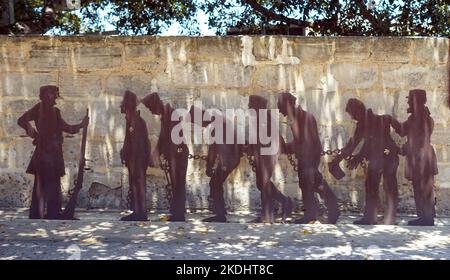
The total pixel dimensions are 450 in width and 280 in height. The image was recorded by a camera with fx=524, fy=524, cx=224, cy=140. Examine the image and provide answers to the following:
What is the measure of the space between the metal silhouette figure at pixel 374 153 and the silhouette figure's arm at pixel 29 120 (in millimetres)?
3222

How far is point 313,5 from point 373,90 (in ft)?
7.98

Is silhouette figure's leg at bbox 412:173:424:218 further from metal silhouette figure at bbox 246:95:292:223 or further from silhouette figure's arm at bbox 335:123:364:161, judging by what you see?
metal silhouette figure at bbox 246:95:292:223

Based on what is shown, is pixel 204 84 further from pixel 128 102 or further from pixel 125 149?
pixel 125 149

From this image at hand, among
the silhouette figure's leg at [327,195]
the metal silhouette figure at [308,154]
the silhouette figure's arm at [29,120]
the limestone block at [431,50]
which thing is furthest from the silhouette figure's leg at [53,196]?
the limestone block at [431,50]

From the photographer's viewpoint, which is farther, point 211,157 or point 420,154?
point 211,157

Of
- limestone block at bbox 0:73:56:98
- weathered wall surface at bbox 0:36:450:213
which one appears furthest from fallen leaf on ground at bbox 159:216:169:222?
limestone block at bbox 0:73:56:98

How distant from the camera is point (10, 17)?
265 inches

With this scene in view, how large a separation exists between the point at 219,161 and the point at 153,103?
91cm

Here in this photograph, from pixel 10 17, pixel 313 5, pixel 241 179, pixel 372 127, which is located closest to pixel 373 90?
pixel 372 127

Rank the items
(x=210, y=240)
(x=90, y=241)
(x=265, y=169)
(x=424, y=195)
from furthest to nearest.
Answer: (x=265, y=169), (x=424, y=195), (x=210, y=240), (x=90, y=241)

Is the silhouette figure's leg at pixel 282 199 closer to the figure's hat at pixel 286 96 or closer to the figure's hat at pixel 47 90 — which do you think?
the figure's hat at pixel 286 96

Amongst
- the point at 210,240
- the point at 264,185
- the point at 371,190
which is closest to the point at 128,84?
the point at 264,185

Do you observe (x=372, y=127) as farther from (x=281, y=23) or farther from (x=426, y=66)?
(x=281, y=23)

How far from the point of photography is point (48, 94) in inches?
213
